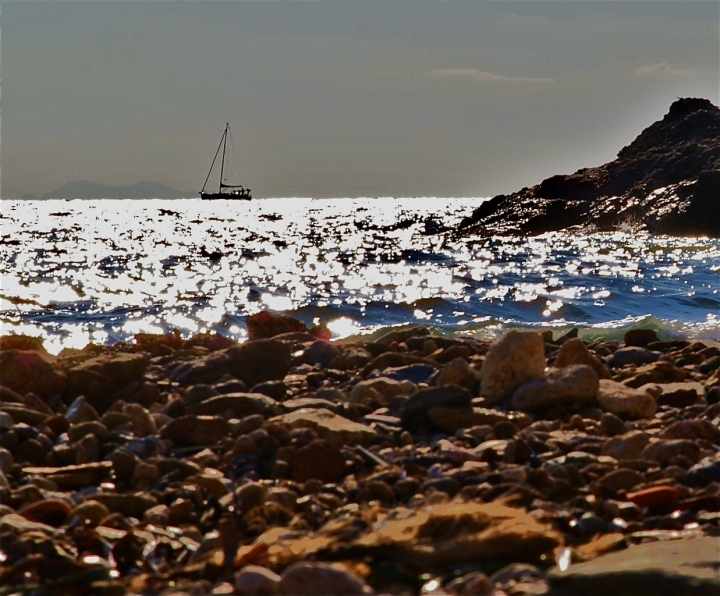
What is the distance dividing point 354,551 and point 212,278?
17506 mm

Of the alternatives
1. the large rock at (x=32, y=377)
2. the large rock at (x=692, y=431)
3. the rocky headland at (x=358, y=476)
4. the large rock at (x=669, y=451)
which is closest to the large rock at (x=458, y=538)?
the rocky headland at (x=358, y=476)

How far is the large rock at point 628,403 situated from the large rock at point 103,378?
9.57ft

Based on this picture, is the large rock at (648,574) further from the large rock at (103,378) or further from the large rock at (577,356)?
the large rock at (103,378)

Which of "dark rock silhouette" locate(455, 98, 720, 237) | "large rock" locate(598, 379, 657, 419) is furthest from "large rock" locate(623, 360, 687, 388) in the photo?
Answer: "dark rock silhouette" locate(455, 98, 720, 237)

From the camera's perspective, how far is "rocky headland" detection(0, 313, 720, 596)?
3121 mm

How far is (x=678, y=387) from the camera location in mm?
5840

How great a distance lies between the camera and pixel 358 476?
4188 mm

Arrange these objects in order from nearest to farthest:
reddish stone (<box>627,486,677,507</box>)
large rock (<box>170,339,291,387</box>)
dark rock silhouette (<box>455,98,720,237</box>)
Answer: reddish stone (<box>627,486,677,507</box>) → large rock (<box>170,339,291,387</box>) → dark rock silhouette (<box>455,98,720,237</box>)

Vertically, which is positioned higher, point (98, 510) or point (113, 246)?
point (113, 246)

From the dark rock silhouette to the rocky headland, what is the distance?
102 feet

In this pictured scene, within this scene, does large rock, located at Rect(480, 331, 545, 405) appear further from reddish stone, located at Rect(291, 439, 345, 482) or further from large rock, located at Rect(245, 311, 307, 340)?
large rock, located at Rect(245, 311, 307, 340)

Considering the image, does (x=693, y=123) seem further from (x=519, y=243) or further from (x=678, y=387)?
(x=678, y=387)

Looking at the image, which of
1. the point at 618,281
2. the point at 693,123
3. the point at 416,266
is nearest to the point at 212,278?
the point at 416,266

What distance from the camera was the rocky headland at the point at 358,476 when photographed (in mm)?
3121
